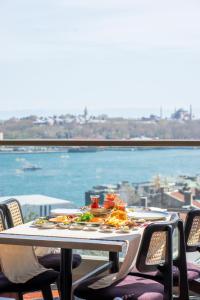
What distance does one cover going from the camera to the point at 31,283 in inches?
139

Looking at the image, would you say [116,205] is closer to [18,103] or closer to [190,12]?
[190,12]

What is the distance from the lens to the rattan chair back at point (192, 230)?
3.66m

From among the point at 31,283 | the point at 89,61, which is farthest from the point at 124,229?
the point at 89,61

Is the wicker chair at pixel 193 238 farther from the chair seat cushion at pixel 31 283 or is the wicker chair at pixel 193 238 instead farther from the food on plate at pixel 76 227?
the chair seat cushion at pixel 31 283

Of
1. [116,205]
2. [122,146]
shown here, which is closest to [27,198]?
[122,146]

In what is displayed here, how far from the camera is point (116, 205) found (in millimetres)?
3906

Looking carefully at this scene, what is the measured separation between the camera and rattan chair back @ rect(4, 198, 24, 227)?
160 inches

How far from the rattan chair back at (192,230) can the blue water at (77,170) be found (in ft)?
5.86

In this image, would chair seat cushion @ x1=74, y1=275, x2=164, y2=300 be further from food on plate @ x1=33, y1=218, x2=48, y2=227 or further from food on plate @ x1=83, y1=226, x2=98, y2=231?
food on plate @ x1=33, y1=218, x2=48, y2=227

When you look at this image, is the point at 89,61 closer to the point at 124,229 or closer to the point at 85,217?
the point at 85,217

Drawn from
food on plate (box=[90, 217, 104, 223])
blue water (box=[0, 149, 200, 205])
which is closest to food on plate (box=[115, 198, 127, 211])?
food on plate (box=[90, 217, 104, 223])

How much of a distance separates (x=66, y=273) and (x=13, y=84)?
1407 cm

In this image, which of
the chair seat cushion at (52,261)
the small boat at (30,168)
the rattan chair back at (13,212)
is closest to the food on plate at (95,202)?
the chair seat cushion at (52,261)

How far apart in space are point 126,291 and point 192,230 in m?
0.67
